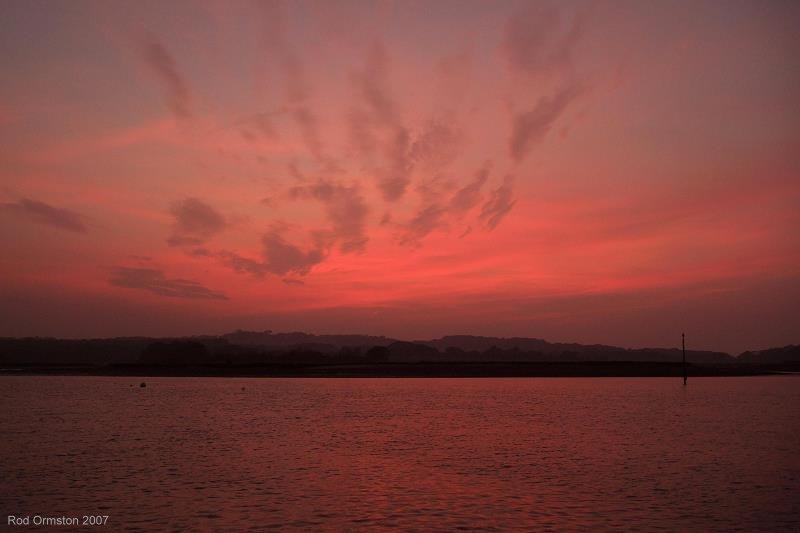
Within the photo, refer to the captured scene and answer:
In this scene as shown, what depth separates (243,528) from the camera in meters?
23.0

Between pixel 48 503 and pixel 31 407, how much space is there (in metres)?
60.1

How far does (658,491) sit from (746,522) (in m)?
5.91

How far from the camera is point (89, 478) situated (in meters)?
32.6

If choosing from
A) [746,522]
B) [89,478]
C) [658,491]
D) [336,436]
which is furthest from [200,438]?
[746,522]

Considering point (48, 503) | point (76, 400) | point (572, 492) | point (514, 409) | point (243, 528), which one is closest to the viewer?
point (243, 528)

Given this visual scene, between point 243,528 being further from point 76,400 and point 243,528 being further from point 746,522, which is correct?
point 76,400

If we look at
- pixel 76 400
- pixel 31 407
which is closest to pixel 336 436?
pixel 31 407

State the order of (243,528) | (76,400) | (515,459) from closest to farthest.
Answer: (243,528)
(515,459)
(76,400)

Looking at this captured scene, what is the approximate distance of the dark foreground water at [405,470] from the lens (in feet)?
82.1

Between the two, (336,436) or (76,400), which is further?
(76,400)

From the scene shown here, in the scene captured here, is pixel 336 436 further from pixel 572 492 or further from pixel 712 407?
pixel 712 407

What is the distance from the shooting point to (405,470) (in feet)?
115

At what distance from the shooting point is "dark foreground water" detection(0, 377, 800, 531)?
25.0m

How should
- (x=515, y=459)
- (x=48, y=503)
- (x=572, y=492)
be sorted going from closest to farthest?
(x=48, y=503) < (x=572, y=492) < (x=515, y=459)
